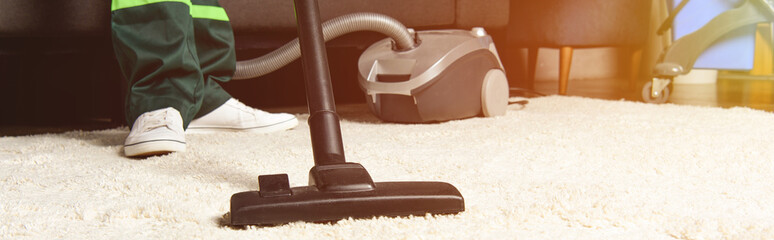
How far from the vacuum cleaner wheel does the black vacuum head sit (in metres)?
0.85

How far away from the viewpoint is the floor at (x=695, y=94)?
1528 mm

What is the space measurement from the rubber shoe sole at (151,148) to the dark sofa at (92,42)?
→ 0.50 meters

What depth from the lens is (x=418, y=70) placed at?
135 cm

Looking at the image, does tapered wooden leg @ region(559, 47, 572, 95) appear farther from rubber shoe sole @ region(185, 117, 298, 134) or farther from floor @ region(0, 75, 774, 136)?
rubber shoe sole @ region(185, 117, 298, 134)

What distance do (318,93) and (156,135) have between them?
410mm

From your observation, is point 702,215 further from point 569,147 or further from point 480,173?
point 569,147

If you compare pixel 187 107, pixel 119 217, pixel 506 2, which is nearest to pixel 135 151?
pixel 187 107

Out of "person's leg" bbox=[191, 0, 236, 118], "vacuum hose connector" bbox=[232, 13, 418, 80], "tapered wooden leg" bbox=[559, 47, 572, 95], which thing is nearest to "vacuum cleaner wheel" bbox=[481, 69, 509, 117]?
"vacuum hose connector" bbox=[232, 13, 418, 80]

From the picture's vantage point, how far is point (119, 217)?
0.64 m

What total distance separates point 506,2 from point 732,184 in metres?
1.15

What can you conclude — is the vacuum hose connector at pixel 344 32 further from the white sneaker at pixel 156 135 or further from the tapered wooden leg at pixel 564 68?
the tapered wooden leg at pixel 564 68

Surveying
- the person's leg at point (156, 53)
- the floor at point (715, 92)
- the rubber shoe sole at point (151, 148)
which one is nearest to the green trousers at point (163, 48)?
the person's leg at point (156, 53)

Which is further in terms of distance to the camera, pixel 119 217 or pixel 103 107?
pixel 103 107


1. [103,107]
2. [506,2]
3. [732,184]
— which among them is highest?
[506,2]
